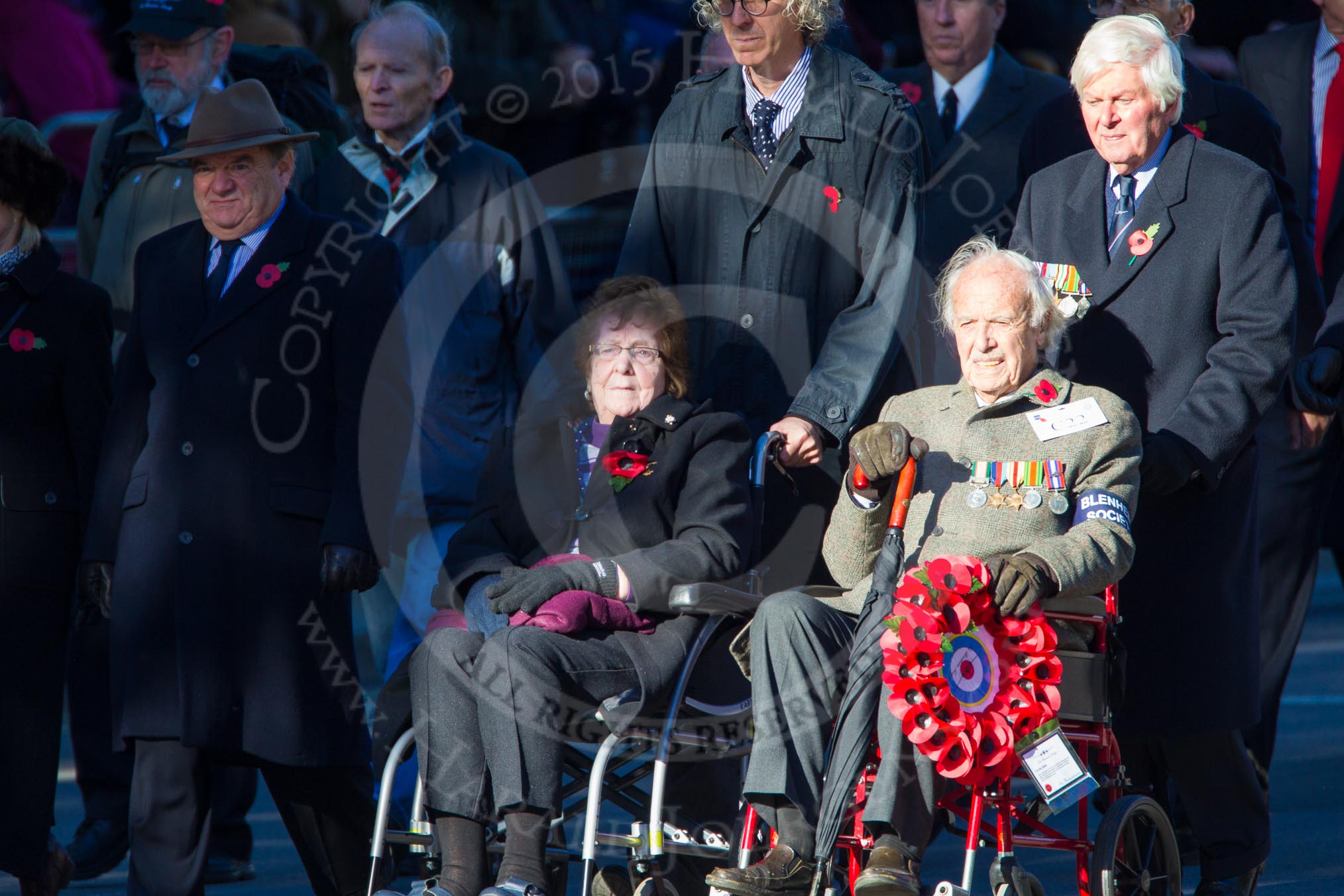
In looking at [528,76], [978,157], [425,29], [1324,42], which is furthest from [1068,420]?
[528,76]

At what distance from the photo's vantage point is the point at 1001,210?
6.62 meters

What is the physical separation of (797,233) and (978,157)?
5.64 feet

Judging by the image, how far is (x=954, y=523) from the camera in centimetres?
468

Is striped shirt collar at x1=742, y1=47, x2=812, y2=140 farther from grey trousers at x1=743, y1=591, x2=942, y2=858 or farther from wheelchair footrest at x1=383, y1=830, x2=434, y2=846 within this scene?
wheelchair footrest at x1=383, y1=830, x2=434, y2=846

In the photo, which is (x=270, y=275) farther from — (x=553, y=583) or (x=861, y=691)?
(x=861, y=691)

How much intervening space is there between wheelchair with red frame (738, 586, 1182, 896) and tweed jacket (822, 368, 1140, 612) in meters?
0.15

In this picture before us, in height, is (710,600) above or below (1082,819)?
above

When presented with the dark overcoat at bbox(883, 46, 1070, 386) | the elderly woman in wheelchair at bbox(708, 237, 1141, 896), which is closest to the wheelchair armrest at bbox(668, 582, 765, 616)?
the elderly woman in wheelchair at bbox(708, 237, 1141, 896)

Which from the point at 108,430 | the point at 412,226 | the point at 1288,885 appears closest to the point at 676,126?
the point at 412,226

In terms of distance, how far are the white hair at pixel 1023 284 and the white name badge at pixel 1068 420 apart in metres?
0.22

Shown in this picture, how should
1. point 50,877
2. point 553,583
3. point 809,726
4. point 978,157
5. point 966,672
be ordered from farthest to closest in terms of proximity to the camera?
point 978,157
point 50,877
point 553,583
point 809,726
point 966,672

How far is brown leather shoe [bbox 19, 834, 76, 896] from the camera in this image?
543cm

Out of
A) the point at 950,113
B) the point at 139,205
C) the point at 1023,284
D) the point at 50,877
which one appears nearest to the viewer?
the point at 1023,284

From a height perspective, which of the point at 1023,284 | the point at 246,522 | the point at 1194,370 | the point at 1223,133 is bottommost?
the point at 246,522
